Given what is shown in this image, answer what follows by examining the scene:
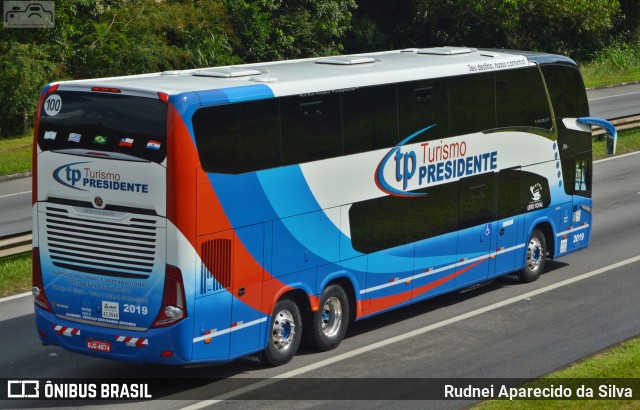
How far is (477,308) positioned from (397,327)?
1.74 metres

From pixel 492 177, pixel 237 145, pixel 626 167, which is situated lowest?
pixel 626 167

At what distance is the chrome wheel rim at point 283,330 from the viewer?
47.2ft

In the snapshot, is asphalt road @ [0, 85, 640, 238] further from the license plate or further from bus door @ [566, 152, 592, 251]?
bus door @ [566, 152, 592, 251]

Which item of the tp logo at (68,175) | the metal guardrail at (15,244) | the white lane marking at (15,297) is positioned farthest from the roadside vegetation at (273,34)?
the tp logo at (68,175)

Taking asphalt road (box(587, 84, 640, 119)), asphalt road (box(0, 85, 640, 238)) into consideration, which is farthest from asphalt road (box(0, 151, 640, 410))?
asphalt road (box(587, 84, 640, 119))

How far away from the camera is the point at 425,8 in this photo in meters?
55.8

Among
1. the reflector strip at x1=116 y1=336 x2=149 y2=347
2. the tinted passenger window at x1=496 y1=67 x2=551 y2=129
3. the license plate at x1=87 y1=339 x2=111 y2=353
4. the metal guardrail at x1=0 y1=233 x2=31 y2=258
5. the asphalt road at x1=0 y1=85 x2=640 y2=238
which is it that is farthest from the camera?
the asphalt road at x1=0 y1=85 x2=640 y2=238

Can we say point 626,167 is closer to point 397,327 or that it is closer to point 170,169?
point 397,327

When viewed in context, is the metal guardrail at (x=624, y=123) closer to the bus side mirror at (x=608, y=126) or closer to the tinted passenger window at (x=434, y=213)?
the bus side mirror at (x=608, y=126)

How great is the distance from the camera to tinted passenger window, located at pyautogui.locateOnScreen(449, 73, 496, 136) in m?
17.1

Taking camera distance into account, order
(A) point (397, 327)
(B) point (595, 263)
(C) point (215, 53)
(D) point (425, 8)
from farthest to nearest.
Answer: (D) point (425, 8) → (C) point (215, 53) → (B) point (595, 263) → (A) point (397, 327)

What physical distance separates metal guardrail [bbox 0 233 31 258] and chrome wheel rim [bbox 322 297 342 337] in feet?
20.6

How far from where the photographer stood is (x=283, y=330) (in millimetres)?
14539

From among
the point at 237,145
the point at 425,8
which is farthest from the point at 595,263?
the point at 425,8
